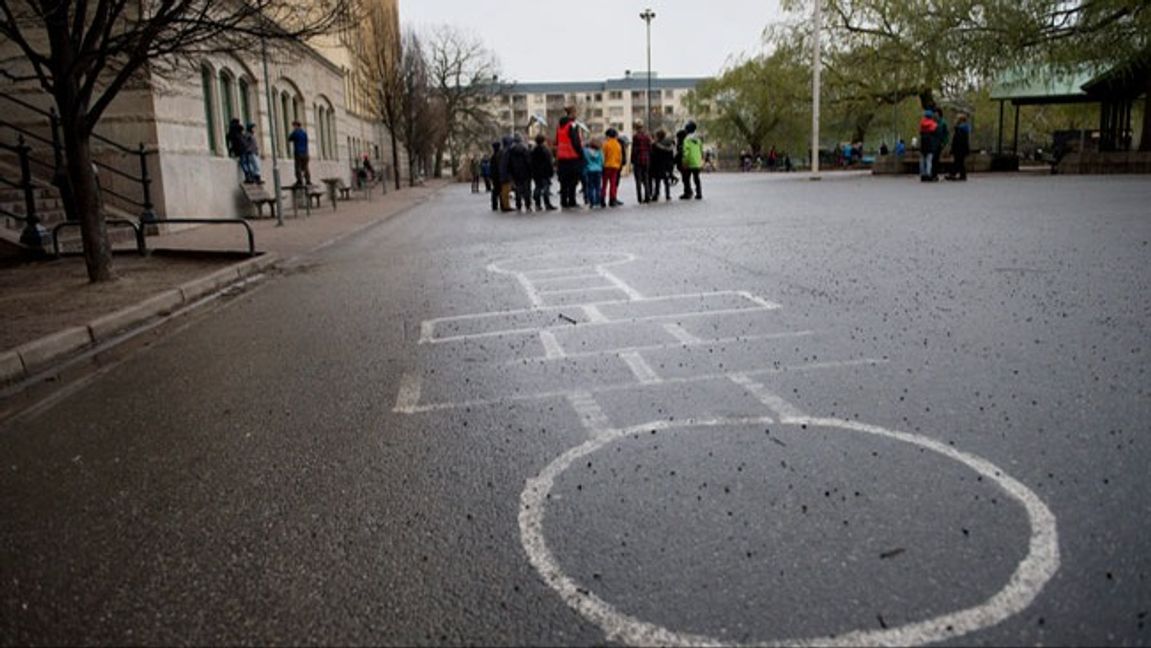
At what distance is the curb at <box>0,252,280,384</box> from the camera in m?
5.93

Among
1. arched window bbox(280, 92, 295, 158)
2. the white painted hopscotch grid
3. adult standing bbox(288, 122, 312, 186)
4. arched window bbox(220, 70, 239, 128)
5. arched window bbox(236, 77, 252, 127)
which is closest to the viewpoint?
the white painted hopscotch grid

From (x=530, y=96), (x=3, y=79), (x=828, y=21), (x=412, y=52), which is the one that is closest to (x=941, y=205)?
(x=3, y=79)

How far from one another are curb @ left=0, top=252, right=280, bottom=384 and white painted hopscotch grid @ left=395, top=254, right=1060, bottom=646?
2.66 meters

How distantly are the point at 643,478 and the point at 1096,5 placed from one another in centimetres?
3462

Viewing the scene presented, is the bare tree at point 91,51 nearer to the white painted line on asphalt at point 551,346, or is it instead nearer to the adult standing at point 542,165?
the white painted line on asphalt at point 551,346

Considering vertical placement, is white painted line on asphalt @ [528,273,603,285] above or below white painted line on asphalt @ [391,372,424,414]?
above

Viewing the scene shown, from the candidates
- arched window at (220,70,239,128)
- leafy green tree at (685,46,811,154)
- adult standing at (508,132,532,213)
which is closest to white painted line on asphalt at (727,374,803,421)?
adult standing at (508,132,532,213)

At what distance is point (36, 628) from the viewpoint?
2533 millimetres

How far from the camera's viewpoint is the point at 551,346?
5.93m

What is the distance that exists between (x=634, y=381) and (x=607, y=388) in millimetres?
192

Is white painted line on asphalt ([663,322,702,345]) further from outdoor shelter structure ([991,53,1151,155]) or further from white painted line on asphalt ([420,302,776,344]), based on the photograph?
outdoor shelter structure ([991,53,1151,155])

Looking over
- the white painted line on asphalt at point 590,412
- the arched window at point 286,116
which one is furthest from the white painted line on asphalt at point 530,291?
the arched window at point 286,116

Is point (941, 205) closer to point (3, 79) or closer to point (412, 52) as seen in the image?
point (3, 79)

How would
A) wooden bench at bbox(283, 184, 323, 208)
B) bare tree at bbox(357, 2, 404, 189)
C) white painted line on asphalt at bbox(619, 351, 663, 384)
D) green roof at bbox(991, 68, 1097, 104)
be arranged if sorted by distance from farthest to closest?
bare tree at bbox(357, 2, 404, 189), green roof at bbox(991, 68, 1097, 104), wooden bench at bbox(283, 184, 323, 208), white painted line on asphalt at bbox(619, 351, 663, 384)
